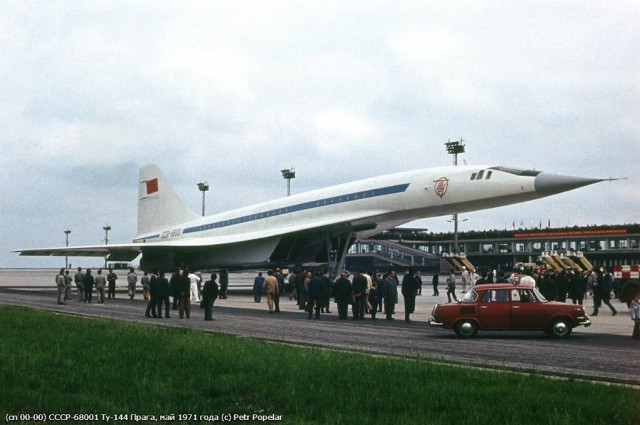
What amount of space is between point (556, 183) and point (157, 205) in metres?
29.4

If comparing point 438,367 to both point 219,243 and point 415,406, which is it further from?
point 219,243

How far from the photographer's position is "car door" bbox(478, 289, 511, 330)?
1611 cm

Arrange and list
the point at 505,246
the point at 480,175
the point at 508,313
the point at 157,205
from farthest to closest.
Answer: the point at 505,246
the point at 157,205
the point at 480,175
the point at 508,313

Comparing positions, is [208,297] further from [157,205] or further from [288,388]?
[157,205]

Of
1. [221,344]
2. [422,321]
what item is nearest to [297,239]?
[422,321]

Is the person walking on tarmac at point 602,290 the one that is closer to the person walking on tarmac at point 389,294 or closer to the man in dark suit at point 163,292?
the person walking on tarmac at point 389,294

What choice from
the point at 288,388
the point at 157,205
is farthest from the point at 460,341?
the point at 157,205

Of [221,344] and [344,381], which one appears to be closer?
[344,381]

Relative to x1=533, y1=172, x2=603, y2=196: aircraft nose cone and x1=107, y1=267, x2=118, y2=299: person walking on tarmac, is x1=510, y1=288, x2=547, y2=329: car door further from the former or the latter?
x1=107, y1=267, x2=118, y2=299: person walking on tarmac

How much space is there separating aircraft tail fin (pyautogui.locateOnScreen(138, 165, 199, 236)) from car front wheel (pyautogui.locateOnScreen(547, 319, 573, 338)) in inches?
1352

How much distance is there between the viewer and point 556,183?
1046 inches

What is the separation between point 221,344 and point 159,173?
38.2m

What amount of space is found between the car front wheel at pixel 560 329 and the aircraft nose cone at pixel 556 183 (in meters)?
11.5

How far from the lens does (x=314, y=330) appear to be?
57.3ft
